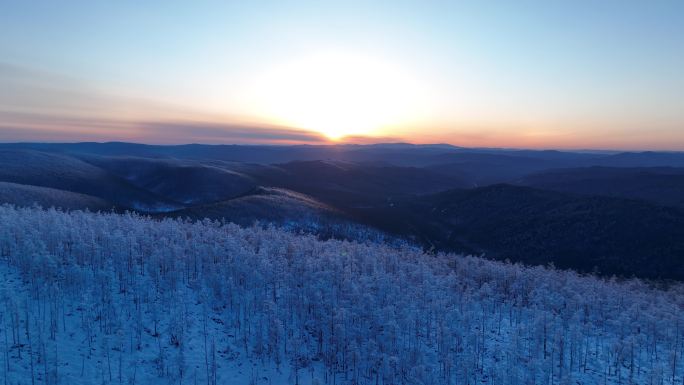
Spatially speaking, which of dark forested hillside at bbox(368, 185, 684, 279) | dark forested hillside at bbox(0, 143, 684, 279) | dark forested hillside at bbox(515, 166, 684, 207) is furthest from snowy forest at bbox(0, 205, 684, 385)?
dark forested hillside at bbox(515, 166, 684, 207)

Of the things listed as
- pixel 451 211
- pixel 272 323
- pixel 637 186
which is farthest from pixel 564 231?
pixel 637 186

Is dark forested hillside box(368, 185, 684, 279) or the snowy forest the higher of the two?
the snowy forest

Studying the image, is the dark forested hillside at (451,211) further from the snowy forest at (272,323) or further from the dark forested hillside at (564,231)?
the snowy forest at (272,323)

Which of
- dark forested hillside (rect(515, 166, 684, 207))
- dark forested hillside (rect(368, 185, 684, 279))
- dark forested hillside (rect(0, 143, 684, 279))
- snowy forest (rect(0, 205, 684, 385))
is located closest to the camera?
snowy forest (rect(0, 205, 684, 385))

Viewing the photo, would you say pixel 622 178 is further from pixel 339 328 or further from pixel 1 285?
pixel 1 285

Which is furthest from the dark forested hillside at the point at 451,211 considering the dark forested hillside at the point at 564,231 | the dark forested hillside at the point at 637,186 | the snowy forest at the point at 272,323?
the snowy forest at the point at 272,323

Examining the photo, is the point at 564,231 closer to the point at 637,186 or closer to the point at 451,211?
the point at 451,211

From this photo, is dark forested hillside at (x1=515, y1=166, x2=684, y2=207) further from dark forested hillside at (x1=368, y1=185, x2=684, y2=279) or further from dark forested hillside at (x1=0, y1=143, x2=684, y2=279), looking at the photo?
dark forested hillside at (x1=368, y1=185, x2=684, y2=279)

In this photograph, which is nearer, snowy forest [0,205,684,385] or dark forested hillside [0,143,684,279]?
snowy forest [0,205,684,385]

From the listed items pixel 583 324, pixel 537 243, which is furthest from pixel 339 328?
pixel 537 243
